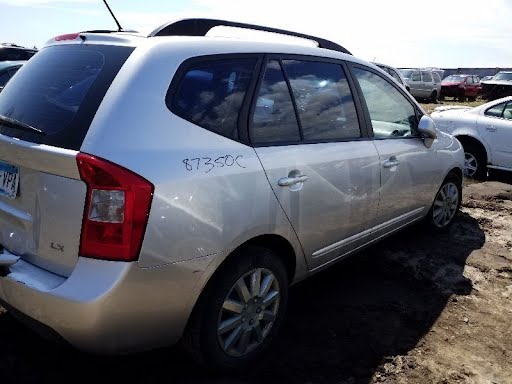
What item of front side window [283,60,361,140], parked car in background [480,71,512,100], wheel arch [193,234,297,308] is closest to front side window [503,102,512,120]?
front side window [283,60,361,140]

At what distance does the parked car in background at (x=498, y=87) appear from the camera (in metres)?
21.7

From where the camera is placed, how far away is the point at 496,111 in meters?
7.46

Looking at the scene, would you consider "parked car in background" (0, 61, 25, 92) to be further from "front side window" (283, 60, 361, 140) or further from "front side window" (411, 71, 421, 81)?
"front side window" (411, 71, 421, 81)

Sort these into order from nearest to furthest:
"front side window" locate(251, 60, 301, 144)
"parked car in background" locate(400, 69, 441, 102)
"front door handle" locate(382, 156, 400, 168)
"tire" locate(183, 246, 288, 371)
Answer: "tire" locate(183, 246, 288, 371) → "front side window" locate(251, 60, 301, 144) → "front door handle" locate(382, 156, 400, 168) → "parked car in background" locate(400, 69, 441, 102)

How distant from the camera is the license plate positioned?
7.57 feet

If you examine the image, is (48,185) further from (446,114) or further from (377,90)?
(446,114)

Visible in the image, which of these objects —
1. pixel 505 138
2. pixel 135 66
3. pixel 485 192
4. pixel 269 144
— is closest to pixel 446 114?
pixel 505 138

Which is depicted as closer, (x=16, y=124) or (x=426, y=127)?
(x=16, y=124)

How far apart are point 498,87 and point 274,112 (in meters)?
22.6

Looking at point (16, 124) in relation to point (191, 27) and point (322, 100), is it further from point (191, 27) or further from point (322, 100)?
point (322, 100)

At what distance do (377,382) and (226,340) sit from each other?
856 mm

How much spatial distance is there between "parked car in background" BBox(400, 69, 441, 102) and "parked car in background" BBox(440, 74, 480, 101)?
2.22 meters

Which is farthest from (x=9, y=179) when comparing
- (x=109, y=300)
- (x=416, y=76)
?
(x=416, y=76)

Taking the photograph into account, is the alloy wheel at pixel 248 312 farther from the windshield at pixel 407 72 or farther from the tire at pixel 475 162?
the windshield at pixel 407 72
